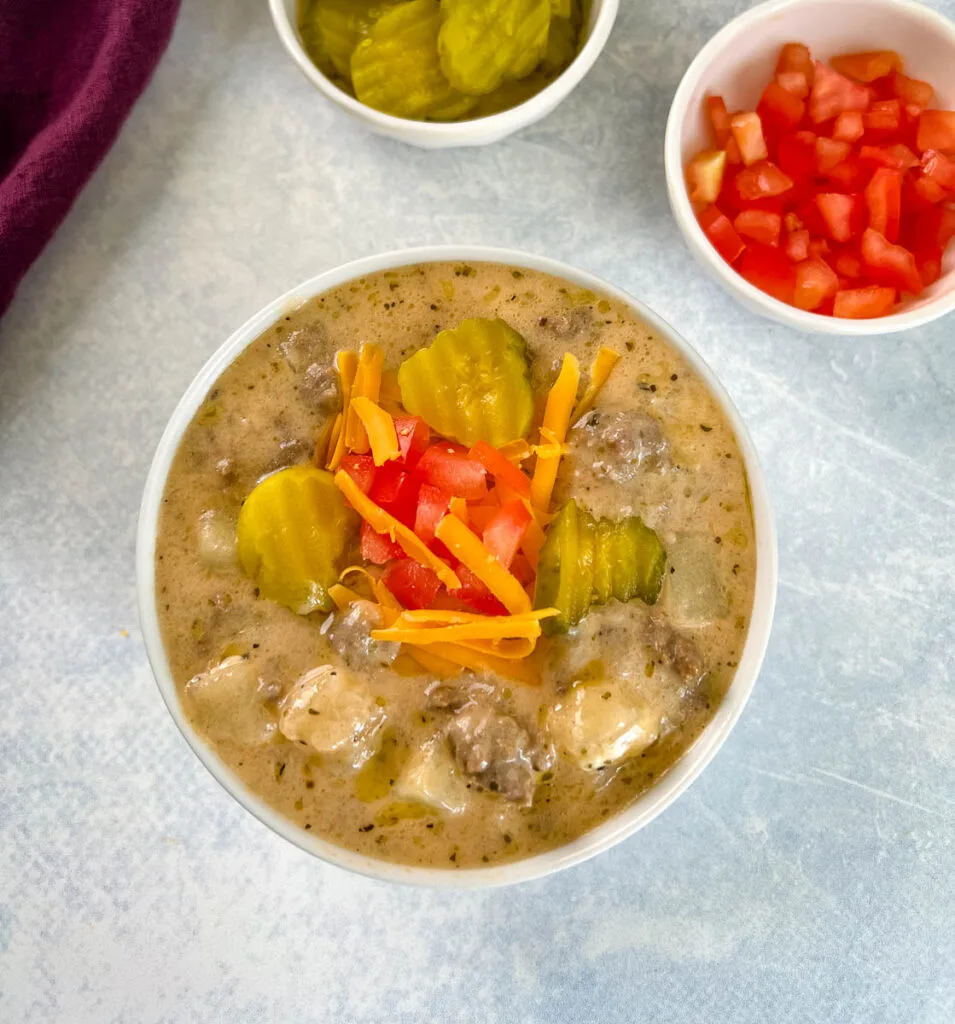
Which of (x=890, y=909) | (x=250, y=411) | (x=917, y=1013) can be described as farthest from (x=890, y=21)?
(x=917, y=1013)

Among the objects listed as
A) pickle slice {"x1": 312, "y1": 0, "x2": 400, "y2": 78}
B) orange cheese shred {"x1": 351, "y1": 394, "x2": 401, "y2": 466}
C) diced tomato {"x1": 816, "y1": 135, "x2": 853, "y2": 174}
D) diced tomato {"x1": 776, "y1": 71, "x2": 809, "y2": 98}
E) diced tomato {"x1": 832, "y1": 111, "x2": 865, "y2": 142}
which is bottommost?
diced tomato {"x1": 816, "y1": 135, "x2": 853, "y2": 174}

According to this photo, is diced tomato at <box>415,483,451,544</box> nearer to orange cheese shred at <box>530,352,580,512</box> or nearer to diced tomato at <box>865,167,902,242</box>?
orange cheese shred at <box>530,352,580,512</box>

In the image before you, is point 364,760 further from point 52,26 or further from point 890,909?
point 52,26

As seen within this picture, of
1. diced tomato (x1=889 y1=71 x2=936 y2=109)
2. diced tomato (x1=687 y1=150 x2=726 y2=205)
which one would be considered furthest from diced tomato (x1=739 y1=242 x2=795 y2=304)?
diced tomato (x1=889 y1=71 x2=936 y2=109)

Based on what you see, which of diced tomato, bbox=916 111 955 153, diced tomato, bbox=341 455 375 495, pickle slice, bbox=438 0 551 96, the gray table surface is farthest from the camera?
the gray table surface

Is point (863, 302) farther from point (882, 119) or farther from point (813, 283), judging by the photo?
point (882, 119)

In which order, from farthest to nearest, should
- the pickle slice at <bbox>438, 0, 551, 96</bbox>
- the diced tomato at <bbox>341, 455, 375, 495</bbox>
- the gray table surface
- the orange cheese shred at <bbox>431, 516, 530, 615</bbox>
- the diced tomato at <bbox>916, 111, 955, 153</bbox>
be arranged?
the gray table surface
the diced tomato at <bbox>916, 111, 955, 153</bbox>
the pickle slice at <bbox>438, 0, 551, 96</bbox>
the diced tomato at <bbox>341, 455, 375, 495</bbox>
the orange cheese shred at <bbox>431, 516, 530, 615</bbox>

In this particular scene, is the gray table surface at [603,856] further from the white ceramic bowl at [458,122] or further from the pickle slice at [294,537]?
the pickle slice at [294,537]
